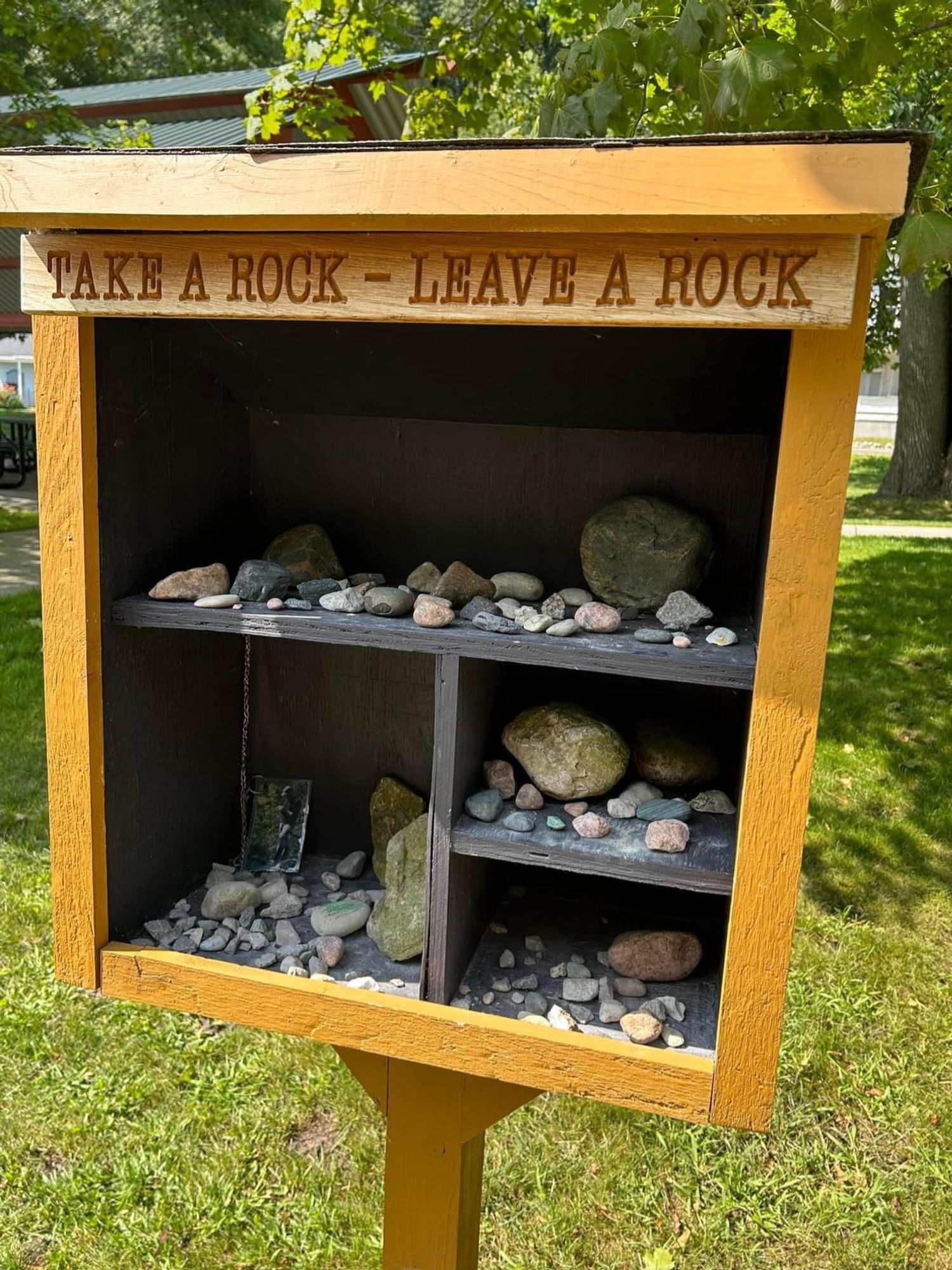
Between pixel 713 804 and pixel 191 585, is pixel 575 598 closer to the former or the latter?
pixel 713 804

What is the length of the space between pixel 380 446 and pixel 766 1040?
1193mm

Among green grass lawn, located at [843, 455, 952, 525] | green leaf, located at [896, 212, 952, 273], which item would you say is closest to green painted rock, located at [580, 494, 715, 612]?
green leaf, located at [896, 212, 952, 273]

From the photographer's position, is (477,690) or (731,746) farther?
(731,746)

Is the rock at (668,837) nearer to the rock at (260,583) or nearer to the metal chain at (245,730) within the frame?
the rock at (260,583)

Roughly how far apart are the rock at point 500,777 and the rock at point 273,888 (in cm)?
47

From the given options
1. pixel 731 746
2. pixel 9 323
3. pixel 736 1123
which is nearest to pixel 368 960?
pixel 736 1123

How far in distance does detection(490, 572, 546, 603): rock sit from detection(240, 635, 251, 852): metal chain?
572mm

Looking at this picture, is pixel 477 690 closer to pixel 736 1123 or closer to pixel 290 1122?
pixel 736 1123

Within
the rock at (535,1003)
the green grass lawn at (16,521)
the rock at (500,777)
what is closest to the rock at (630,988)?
the rock at (535,1003)

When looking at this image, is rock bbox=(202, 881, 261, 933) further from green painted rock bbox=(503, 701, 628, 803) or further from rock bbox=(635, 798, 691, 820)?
rock bbox=(635, 798, 691, 820)

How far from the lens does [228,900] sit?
1.78m

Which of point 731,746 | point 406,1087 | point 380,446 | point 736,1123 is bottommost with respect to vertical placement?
point 406,1087

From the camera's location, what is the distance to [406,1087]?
65.6 inches

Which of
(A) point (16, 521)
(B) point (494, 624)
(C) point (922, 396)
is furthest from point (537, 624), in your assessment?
(C) point (922, 396)
